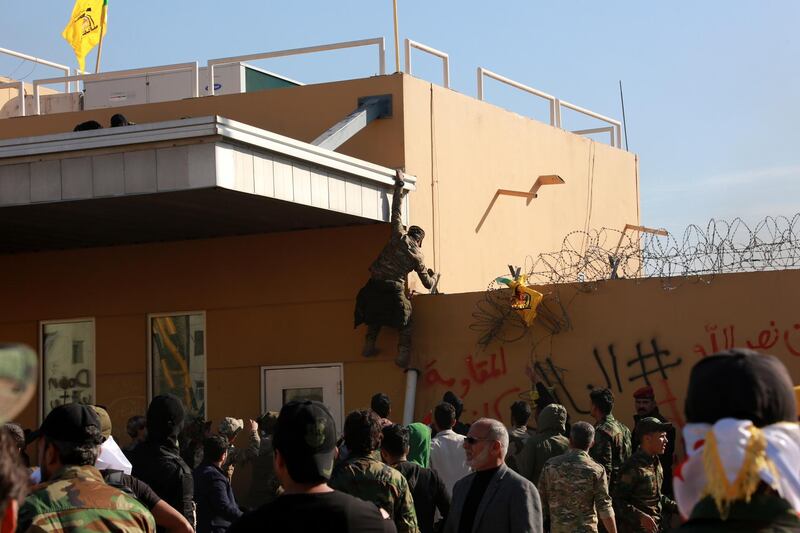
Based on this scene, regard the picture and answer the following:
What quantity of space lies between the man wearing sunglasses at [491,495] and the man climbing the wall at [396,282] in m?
7.45

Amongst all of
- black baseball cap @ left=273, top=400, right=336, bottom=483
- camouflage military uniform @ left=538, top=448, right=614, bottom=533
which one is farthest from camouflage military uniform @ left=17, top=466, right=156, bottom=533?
camouflage military uniform @ left=538, top=448, right=614, bottom=533

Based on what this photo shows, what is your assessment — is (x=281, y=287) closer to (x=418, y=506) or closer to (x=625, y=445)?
(x=625, y=445)

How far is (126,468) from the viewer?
6.27 m

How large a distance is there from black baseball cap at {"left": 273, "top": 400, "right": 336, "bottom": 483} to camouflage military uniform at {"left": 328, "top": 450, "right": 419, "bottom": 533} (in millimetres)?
2182

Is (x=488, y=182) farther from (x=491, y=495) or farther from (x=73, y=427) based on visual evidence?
(x=73, y=427)

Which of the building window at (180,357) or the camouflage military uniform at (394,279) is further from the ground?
the camouflage military uniform at (394,279)

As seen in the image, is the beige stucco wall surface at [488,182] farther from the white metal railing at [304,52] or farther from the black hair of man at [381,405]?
the black hair of man at [381,405]

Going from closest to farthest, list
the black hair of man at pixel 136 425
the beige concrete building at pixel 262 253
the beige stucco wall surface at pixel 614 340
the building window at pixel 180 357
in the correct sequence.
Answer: the black hair of man at pixel 136 425
the beige stucco wall surface at pixel 614 340
the beige concrete building at pixel 262 253
the building window at pixel 180 357

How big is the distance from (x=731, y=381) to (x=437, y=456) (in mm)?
7163

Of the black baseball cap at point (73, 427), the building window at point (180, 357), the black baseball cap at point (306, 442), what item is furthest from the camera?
A: the building window at point (180, 357)

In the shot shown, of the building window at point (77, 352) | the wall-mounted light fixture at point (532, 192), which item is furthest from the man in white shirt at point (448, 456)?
the building window at point (77, 352)

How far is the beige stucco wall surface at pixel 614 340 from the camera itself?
1303 centimetres

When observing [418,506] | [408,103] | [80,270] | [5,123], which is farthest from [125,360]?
[418,506]

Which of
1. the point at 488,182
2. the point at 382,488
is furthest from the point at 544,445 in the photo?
the point at 488,182
